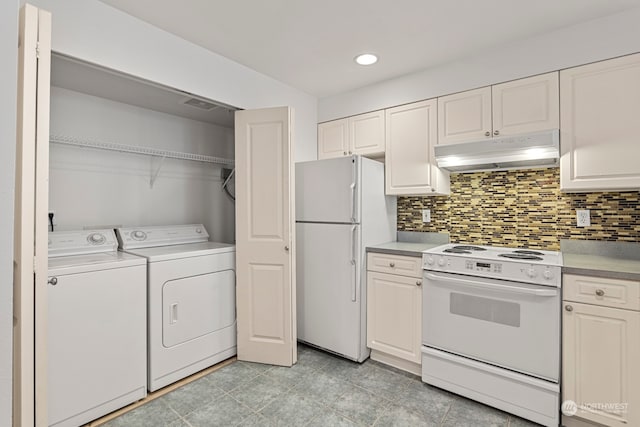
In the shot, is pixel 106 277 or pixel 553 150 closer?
pixel 106 277

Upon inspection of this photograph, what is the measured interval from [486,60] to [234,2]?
71.3 inches

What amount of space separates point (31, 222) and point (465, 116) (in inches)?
106

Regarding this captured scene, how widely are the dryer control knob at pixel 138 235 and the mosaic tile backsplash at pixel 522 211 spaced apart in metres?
2.33

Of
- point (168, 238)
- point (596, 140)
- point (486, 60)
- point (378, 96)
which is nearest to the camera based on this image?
point (596, 140)

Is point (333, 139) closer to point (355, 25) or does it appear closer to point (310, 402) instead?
point (355, 25)

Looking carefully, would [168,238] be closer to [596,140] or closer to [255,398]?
[255,398]

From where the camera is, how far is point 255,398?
2.11 m

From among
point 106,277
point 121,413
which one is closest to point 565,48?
point 106,277

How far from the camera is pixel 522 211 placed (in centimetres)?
250

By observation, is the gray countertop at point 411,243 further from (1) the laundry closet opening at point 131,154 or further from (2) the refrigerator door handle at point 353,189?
(1) the laundry closet opening at point 131,154

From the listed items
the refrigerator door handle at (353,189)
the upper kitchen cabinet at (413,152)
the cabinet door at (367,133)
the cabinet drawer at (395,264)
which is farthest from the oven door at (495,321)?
the cabinet door at (367,133)

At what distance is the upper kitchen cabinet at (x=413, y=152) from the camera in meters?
2.66

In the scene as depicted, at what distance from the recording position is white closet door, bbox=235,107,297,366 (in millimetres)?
2508

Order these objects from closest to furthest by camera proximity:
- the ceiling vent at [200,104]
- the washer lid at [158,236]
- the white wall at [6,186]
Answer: the white wall at [6,186] < the washer lid at [158,236] < the ceiling vent at [200,104]
